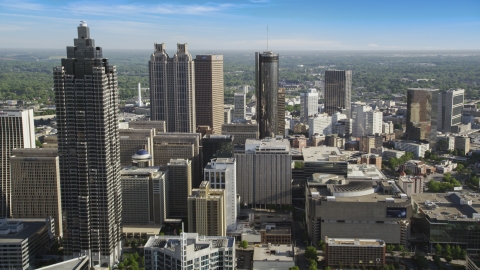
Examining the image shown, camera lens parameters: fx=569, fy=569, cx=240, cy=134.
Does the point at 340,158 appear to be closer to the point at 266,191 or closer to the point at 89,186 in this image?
the point at 266,191

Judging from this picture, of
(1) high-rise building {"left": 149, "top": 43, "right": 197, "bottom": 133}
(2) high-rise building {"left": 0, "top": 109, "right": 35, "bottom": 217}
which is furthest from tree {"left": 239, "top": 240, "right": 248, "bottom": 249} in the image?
(1) high-rise building {"left": 149, "top": 43, "right": 197, "bottom": 133}

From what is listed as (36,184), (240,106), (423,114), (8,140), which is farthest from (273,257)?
(240,106)

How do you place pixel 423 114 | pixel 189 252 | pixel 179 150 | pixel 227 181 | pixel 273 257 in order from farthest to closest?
pixel 423 114 < pixel 179 150 < pixel 227 181 < pixel 273 257 < pixel 189 252

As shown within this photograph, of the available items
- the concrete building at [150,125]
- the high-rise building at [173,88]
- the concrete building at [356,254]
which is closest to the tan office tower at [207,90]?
the high-rise building at [173,88]

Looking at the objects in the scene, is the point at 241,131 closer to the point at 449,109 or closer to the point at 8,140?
the point at 8,140

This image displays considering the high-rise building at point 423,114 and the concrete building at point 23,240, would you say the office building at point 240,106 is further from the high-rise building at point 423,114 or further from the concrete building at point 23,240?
the concrete building at point 23,240

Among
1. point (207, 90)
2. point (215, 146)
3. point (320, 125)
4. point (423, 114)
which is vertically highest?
point (207, 90)
